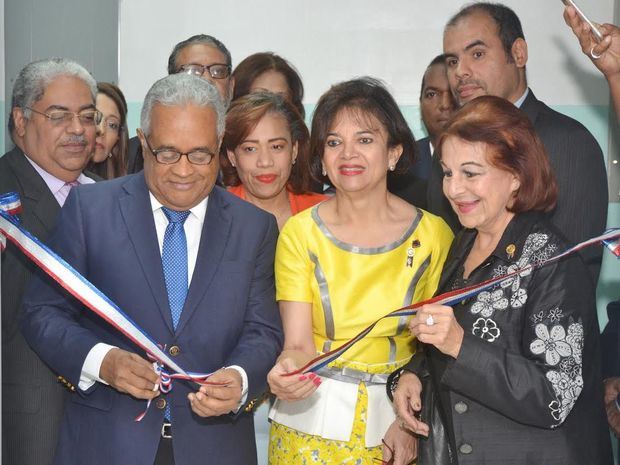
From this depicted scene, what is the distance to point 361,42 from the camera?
21.0 feet

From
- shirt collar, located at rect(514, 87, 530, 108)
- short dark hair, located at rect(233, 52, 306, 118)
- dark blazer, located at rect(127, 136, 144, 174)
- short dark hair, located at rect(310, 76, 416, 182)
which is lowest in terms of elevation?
dark blazer, located at rect(127, 136, 144, 174)

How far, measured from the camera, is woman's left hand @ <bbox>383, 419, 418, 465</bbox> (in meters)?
3.22

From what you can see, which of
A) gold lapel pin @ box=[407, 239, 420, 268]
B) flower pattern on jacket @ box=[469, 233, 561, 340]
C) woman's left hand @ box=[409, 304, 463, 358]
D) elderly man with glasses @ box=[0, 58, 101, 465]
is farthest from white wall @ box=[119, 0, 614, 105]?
woman's left hand @ box=[409, 304, 463, 358]

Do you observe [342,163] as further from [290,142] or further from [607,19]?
[607,19]

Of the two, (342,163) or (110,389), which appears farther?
(342,163)

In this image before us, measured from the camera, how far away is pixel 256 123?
13.8ft

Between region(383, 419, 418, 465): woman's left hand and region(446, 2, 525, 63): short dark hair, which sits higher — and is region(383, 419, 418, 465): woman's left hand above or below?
below

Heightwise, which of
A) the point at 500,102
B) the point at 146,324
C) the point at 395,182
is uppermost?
the point at 500,102

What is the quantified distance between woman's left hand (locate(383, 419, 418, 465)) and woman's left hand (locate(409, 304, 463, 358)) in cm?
60

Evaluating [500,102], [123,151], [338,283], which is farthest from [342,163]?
[123,151]

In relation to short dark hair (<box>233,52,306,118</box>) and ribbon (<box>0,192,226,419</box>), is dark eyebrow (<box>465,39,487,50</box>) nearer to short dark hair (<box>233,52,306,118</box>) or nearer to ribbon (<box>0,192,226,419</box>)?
short dark hair (<box>233,52,306,118</box>)

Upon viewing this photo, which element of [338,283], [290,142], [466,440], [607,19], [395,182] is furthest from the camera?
[607,19]

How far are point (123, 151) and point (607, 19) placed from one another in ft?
10.8

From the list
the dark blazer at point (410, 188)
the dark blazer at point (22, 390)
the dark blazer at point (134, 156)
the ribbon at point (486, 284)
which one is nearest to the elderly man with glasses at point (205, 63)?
the dark blazer at point (134, 156)
